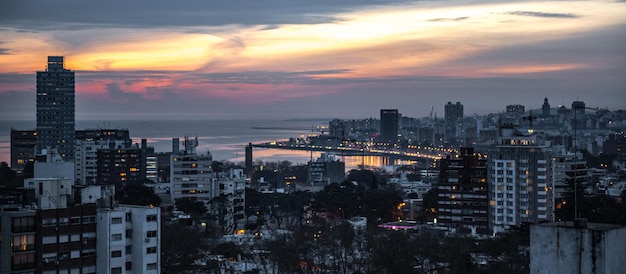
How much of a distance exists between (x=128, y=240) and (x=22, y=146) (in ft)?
72.6

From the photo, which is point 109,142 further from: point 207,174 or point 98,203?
point 98,203

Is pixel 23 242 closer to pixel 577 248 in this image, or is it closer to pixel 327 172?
pixel 577 248

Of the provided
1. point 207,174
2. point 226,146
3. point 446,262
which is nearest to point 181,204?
point 207,174

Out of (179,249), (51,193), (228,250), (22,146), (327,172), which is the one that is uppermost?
(22,146)

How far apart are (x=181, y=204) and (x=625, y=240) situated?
1277 centimetres

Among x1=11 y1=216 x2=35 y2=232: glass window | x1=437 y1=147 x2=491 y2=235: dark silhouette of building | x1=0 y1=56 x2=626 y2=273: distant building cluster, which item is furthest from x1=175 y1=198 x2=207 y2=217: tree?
x1=11 y1=216 x2=35 y2=232: glass window

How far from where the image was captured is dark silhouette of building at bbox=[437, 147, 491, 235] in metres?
16.7

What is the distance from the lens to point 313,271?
10.0 m

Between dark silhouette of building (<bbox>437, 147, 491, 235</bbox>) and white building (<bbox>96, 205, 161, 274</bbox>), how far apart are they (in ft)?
28.1

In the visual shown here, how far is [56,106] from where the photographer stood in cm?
3300

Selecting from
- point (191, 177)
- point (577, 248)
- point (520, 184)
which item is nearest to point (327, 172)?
point (191, 177)

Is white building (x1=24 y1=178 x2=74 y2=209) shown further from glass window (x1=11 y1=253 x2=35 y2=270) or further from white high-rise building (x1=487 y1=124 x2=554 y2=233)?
white high-rise building (x1=487 y1=124 x2=554 y2=233)

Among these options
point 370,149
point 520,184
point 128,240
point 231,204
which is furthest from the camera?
point 370,149

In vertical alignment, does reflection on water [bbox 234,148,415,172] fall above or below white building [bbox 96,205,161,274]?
below
